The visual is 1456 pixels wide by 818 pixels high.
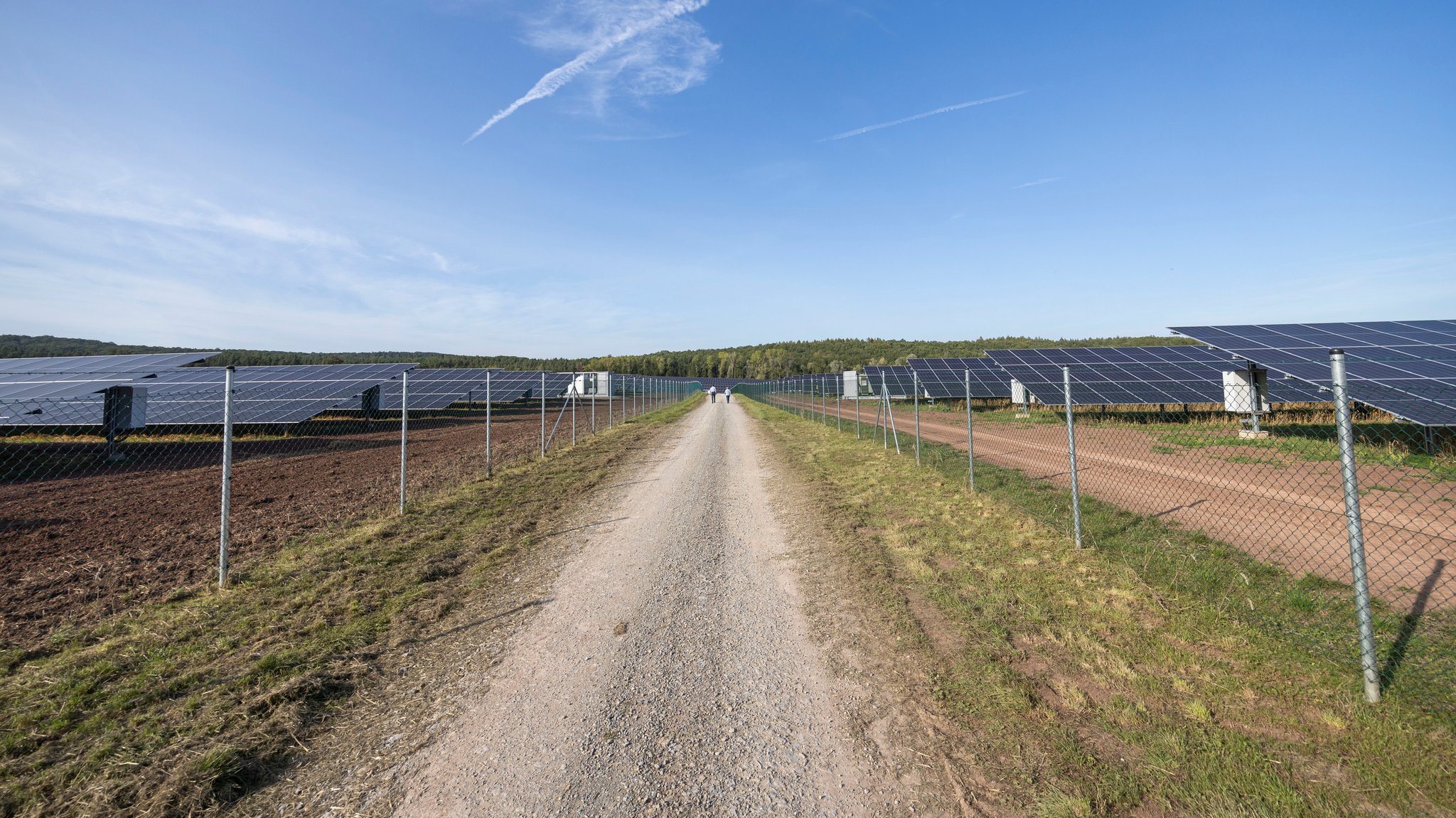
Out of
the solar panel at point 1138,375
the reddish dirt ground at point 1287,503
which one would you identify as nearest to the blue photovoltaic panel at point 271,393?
the reddish dirt ground at point 1287,503

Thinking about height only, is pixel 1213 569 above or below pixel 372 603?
above

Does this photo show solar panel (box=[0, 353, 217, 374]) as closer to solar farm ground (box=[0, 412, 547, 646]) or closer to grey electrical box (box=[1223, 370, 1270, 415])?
solar farm ground (box=[0, 412, 547, 646])

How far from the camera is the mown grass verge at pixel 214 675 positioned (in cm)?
280

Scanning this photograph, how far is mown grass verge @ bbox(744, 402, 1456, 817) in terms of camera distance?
2.68 meters

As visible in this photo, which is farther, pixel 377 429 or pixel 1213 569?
pixel 377 429

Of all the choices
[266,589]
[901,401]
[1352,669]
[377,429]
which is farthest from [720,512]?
[901,401]

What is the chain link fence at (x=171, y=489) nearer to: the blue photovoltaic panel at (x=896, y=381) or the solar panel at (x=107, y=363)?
the solar panel at (x=107, y=363)

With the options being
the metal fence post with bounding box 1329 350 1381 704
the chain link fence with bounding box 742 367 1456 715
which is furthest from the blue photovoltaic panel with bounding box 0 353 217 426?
the metal fence post with bounding box 1329 350 1381 704

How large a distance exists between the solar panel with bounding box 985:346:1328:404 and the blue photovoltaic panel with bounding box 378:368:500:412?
2308 cm

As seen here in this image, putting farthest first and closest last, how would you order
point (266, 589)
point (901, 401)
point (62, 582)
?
point (901, 401) < point (62, 582) < point (266, 589)

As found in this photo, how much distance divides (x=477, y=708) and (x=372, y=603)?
231cm

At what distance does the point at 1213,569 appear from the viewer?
549 cm

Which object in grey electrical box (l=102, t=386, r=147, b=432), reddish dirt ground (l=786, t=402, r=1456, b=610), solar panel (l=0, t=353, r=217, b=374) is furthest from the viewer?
solar panel (l=0, t=353, r=217, b=374)

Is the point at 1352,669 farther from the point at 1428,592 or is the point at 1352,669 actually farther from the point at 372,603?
the point at 372,603
